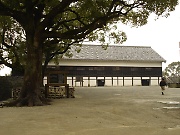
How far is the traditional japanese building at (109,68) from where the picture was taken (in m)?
39.1

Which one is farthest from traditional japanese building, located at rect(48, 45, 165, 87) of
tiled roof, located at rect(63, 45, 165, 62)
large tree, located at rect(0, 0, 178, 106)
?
large tree, located at rect(0, 0, 178, 106)

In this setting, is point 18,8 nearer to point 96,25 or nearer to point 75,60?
point 96,25

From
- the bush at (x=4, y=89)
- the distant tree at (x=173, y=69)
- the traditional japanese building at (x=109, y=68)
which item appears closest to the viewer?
the bush at (x=4, y=89)

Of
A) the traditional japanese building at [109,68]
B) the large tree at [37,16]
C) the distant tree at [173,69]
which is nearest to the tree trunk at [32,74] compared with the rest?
the large tree at [37,16]

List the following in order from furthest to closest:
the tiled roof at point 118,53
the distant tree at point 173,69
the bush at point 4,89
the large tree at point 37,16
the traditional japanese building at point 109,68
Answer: the distant tree at point 173,69 < the tiled roof at point 118,53 < the traditional japanese building at point 109,68 < the bush at point 4,89 < the large tree at point 37,16

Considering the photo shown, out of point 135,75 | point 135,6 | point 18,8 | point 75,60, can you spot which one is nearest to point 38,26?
point 18,8

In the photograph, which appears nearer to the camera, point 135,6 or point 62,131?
point 62,131

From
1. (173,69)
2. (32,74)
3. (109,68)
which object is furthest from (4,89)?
(173,69)

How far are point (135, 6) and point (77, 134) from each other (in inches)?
389

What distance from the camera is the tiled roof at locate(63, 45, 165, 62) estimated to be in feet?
134

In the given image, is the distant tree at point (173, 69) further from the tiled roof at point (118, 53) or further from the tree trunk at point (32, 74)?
the tree trunk at point (32, 74)

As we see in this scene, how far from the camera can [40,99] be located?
1520 cm

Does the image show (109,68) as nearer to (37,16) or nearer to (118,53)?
(118,53)

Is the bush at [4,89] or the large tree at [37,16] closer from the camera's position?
the large tree at [37,16]
